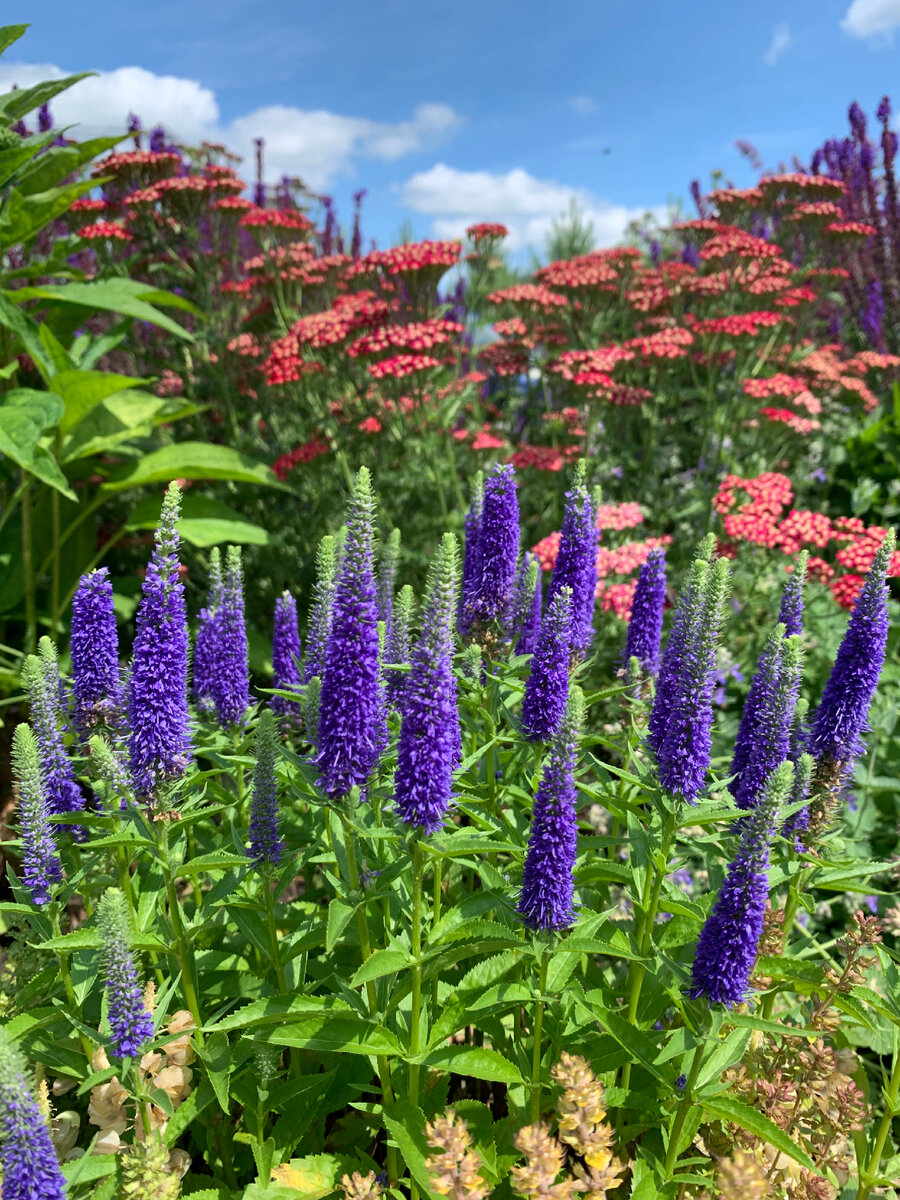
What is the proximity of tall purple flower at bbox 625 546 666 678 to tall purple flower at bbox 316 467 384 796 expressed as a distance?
4.90 feet

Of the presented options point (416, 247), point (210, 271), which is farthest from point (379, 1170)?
point (210, 271)

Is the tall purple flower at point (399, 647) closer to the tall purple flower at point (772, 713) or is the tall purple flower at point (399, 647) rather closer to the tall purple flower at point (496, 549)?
the tall purple flower at point (496, 549)

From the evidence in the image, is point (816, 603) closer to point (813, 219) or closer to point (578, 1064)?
point (813, 219)

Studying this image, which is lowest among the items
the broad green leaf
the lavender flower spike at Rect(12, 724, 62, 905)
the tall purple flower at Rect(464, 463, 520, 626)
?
the broad green leaf

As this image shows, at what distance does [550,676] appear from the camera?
2.54 m

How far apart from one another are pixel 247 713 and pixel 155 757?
73 cm

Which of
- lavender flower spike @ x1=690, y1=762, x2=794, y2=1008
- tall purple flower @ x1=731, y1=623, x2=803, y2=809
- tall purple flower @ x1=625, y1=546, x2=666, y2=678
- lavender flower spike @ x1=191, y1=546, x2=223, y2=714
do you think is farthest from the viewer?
tall purple flower @ x1=625, y1=546, x2=666, y2=678

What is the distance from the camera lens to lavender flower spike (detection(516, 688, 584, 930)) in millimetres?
2066

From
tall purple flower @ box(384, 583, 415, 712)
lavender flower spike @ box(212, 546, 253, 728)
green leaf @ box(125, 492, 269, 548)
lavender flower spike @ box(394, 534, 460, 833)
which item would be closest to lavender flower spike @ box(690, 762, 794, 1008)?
lavender flower spike @ box(394, 534, 460, 833)

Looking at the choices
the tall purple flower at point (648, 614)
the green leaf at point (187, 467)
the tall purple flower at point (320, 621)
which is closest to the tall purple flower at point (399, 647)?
the tall purple flower at point (320, 621)

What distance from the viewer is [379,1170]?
8.48ft

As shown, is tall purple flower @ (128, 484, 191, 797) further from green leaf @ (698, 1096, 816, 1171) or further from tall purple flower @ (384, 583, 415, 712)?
green leaf @ (698, 1096, 816, 1171)

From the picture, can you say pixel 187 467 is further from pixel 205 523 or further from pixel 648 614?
pixel 648 614

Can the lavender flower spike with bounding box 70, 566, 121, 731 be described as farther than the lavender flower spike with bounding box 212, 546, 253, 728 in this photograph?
No
